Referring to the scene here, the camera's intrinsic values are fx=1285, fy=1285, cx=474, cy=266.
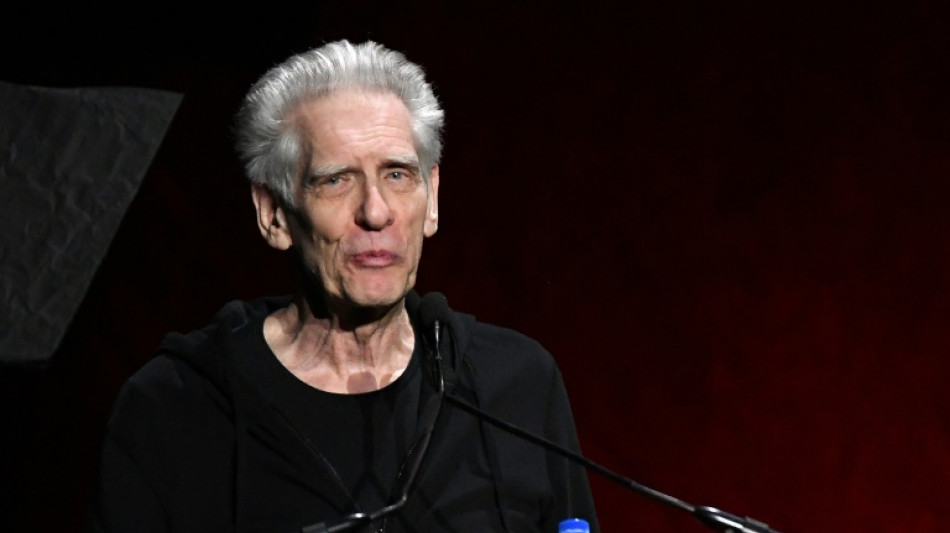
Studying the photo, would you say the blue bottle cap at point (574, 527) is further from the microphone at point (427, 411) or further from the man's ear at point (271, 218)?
the man's ear at point (271, 218)

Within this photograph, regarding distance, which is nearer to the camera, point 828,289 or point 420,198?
point 420,198

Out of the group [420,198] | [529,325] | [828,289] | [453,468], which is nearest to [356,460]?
[453,468]

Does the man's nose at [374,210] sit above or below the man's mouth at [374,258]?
above

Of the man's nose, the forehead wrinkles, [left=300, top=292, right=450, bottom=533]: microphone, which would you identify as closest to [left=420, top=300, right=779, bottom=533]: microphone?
[left=300, top=292, right=450, bottom=533]: microphone

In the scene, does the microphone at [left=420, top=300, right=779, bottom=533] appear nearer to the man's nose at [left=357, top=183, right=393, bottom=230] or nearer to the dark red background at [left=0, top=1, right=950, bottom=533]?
the man's nose at [left=357, top=183, right=393, bottom=230]

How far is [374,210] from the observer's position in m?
1.58

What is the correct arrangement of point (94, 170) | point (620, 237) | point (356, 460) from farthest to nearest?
point (620, 237) → point (94, 170) → point (356, 460)

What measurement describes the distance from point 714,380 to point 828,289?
27cm

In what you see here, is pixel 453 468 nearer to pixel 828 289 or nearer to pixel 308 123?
pixel 308 123

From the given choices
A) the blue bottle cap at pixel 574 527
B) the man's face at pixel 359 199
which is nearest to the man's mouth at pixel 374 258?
the man's face at pixel 359 199

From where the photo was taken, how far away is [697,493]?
2.48 metres

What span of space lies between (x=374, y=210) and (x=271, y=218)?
19 centimetres

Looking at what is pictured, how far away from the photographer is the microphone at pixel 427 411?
1289 millimetres

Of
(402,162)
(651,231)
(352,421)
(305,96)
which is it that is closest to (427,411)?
(352,421)
